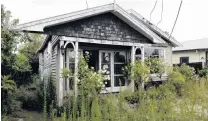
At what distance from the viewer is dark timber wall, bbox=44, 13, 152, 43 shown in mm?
8727

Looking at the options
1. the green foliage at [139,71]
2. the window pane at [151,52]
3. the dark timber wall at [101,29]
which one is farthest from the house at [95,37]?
the window pane at [151,52]

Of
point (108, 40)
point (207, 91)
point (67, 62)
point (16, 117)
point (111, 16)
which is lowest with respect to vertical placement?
point (16, 117)

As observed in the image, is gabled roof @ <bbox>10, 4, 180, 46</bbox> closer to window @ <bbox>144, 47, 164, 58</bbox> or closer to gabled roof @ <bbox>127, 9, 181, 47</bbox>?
window @ <bbox>144, 47, 164, 58</bbox>

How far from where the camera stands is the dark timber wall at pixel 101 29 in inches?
344

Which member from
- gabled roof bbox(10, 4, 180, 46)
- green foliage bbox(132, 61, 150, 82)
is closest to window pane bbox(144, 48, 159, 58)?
gabled roof bbox(10, 4, 180, 46)

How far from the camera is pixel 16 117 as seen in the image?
6879mm

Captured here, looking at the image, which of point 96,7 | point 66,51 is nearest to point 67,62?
point 66,51

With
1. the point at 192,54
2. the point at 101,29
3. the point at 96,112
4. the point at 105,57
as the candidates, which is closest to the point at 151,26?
the point at 105,57

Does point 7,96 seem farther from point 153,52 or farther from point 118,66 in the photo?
point 153,52

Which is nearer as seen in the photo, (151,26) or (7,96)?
(7,96)

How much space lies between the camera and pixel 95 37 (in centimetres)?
937

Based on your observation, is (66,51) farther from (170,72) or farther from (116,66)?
(170,72)

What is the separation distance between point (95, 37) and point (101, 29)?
0.48 metres

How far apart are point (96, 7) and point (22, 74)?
4808mm
